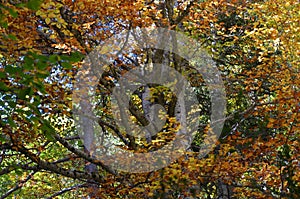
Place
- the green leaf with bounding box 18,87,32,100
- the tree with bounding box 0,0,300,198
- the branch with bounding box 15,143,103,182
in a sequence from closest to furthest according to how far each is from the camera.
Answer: the green leaf with bounding box 18,87,32,100, the tree with bounding box 0,0,300,198, the branch with bounding box 15,143,103,182

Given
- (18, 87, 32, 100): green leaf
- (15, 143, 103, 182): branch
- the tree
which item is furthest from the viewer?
(15, 143, 103, 182): branch

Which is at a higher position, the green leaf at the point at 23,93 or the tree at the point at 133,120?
the tree at the point at 133,120

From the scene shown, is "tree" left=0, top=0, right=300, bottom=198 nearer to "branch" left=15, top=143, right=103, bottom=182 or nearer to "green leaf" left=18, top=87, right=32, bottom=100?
"branch" left=15, top=143, right=103, bottom=182

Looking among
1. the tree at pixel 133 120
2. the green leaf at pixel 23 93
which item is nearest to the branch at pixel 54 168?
the tree at pixel 133 120

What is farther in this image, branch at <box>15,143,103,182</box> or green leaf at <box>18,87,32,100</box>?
branch at <box>15,143,103,182</box>

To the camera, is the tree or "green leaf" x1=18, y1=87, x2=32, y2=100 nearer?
"green leaf" x1=18, y1=87, x2=32, y2=100

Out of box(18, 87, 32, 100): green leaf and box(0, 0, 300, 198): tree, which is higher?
box(0, 0, 300, 198): tree

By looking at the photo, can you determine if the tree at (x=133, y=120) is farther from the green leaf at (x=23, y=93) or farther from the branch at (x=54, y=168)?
the green leaf at (x=23, y=93)

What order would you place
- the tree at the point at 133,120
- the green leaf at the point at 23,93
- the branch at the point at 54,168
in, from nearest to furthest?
the green leaf at the point at 23,93, the tree at the point at 133,120, the branch at the point at 54,168

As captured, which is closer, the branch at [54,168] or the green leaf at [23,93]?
the green leaf at [23,93]

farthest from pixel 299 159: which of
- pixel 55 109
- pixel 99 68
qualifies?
pixel 55 109

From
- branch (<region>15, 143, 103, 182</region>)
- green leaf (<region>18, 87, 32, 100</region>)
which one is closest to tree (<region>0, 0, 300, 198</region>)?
branch (<region>15, 143, 103, 182</region>)

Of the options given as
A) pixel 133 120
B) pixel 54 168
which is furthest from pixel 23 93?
pixel 133 120

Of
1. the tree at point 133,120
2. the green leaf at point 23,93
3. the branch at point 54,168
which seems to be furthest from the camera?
the branch at point 54,168
